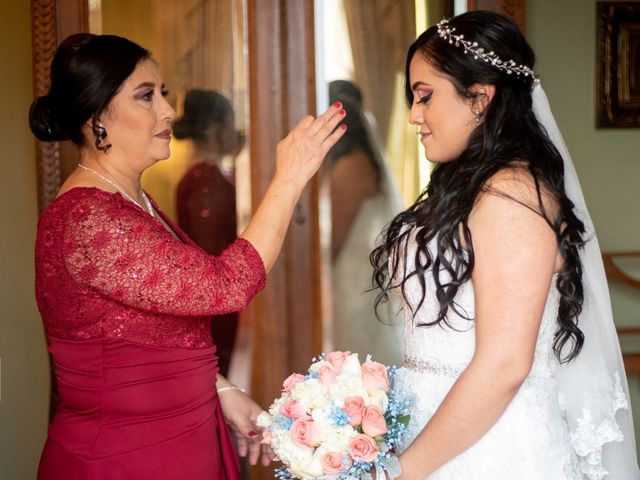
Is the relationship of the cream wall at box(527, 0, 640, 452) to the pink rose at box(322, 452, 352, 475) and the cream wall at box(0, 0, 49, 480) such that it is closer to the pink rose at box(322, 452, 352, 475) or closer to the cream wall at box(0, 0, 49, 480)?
the cream wall at box(0, 0, 49, 480)

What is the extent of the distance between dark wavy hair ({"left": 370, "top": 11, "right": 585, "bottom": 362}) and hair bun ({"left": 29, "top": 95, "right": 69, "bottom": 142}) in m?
0.92

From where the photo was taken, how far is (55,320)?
5.93ft

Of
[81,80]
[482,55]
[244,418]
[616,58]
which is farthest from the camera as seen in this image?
[616,58]

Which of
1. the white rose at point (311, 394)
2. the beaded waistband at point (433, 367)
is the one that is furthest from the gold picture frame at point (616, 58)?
the white rose at point (311, 394)

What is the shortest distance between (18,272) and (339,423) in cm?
192

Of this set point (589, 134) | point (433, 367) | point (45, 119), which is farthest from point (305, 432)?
point (589, 134)

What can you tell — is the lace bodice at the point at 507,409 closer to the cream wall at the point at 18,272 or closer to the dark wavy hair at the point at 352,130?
the dark wavy hair at the point at 352,130

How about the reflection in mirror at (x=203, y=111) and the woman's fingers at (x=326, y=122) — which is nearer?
the woman's fingers at (x=326, y=122)

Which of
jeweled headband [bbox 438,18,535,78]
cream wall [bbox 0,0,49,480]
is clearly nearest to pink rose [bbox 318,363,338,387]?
jeweled headband [bbox 438,18,535,78]

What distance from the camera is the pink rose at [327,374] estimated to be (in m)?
1.56

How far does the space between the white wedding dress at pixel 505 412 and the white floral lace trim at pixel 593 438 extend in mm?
44

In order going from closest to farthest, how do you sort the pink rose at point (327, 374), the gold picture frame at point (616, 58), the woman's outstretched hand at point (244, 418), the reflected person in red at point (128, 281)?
the pink rose at point (327, 374) < the reflected person in red at point (128, 281) < the woman's outstretched hand at point (244, 418) < the gold picture frame at point (616, 58)

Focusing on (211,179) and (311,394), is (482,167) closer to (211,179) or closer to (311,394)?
(311,394)

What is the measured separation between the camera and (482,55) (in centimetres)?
168
